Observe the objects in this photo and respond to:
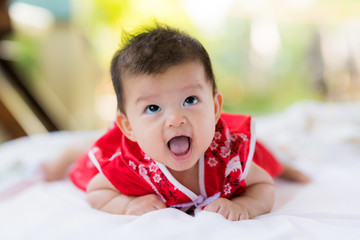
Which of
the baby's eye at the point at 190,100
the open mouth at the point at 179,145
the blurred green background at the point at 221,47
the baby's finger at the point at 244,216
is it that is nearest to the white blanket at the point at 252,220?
the baby's finger at the point at 244,216

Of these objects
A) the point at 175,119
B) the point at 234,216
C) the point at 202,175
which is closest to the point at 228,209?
the point at 234,216

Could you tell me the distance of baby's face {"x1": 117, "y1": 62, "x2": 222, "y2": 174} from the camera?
745 mm

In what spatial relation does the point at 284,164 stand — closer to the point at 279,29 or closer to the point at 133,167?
the point at 133,167

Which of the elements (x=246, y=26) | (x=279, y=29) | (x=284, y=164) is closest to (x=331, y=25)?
(x=279, y=29)

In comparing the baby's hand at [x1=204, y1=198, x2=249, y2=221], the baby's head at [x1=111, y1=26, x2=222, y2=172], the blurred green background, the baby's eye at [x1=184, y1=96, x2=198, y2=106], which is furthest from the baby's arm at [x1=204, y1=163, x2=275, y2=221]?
the blurred green background

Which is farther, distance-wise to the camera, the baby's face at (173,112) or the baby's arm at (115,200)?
the baby's arm at (115,200)

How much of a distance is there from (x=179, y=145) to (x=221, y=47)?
4.68 metres

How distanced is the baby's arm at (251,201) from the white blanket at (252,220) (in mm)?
25

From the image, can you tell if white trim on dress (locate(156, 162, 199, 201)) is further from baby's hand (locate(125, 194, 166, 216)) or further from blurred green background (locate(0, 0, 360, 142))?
blurred green background (locate(0, 0, 360, 142))

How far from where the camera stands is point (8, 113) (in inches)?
76.4

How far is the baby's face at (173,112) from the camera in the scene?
74 cm

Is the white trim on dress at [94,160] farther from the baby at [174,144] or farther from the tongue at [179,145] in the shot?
the tongue at [179,145]

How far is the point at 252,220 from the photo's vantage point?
752 mm

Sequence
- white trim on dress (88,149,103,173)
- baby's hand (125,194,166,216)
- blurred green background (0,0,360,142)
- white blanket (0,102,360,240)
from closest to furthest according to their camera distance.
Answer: white blanket (0,102,360,240) → baby's hand (125,194,166,216) → white trim on dress (88,149,103,173) → blurred green background (0,0,360,142)
